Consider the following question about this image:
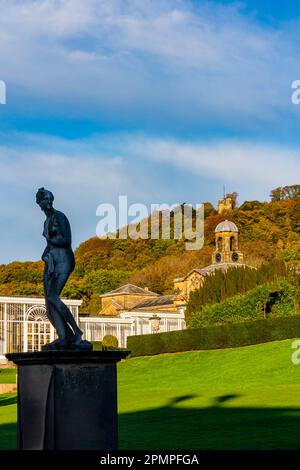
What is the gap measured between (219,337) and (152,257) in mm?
49808

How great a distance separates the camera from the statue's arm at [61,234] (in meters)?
10.2

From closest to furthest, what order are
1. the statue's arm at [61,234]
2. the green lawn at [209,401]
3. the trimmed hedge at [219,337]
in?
the statue's arm at [61,234], the green lawn at [209,401], the trimmed hedge at [219,337]

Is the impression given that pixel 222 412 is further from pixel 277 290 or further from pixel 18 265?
pixel 18 265

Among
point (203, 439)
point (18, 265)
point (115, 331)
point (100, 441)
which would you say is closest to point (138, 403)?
point (203, 439)

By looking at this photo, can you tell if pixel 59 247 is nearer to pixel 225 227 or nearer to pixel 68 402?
pixel 68 402

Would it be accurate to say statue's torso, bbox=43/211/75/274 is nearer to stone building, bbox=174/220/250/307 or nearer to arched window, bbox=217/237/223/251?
stone building, bbox=174/220/250/307

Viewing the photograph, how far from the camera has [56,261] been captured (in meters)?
10.2

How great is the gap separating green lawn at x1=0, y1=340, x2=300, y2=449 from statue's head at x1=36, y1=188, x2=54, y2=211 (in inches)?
204

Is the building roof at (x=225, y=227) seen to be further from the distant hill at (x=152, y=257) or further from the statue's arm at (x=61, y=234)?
the statue's arm at (x=61, y=234)

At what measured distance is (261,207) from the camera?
9206 centimetres

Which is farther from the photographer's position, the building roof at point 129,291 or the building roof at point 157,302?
the building roof at point 129,291

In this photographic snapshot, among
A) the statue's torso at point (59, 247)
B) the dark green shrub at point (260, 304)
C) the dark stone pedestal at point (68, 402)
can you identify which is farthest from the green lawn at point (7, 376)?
the dark stone pedestal at point (68, 402)

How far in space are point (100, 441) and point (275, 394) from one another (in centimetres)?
1432

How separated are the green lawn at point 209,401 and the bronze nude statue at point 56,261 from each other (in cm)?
453
